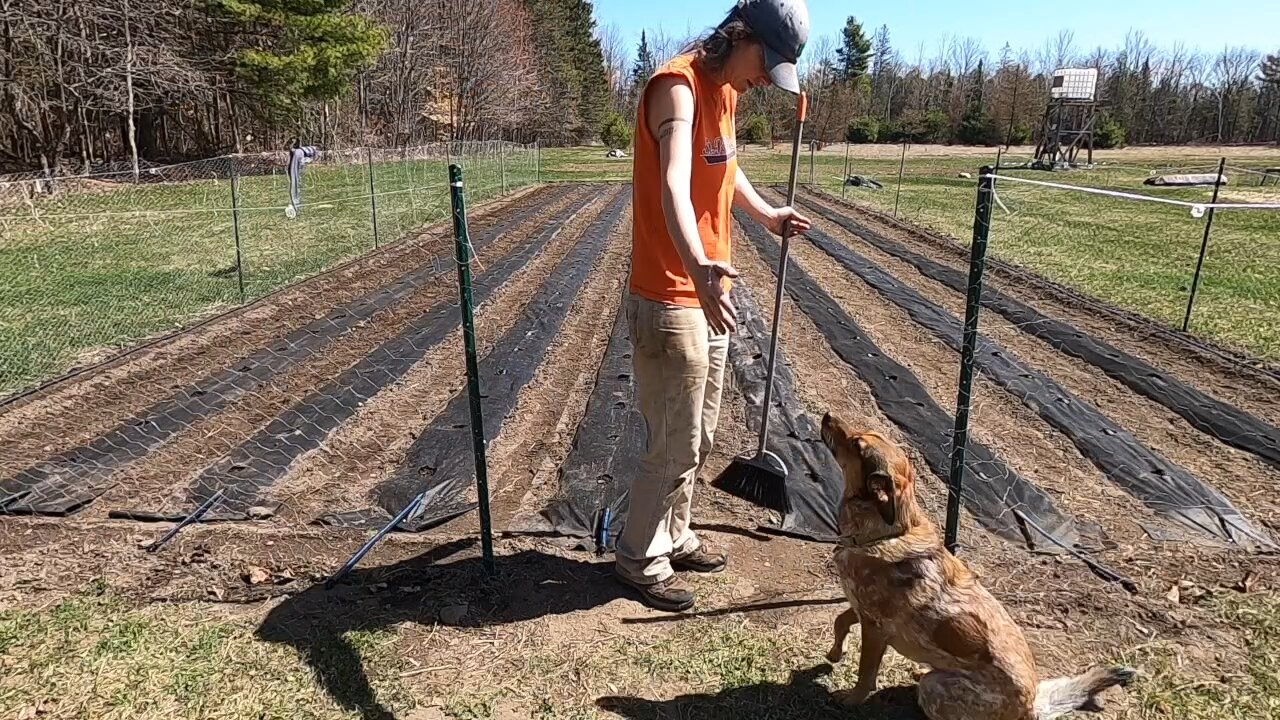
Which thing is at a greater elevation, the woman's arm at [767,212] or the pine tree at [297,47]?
the pine tree at [297,47]

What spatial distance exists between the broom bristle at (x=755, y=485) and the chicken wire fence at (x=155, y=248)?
14.8ft

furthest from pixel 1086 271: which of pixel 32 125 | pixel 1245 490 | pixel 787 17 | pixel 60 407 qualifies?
pixel 32 125

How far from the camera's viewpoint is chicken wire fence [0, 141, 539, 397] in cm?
593

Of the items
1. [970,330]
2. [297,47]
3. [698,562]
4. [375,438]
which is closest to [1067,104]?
[297,47]

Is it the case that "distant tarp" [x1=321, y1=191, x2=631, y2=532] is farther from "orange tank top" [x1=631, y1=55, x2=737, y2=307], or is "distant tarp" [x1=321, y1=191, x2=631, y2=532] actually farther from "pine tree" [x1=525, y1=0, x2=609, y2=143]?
"pine tree" [x1=525, y1=0, x2=609, y2=143]

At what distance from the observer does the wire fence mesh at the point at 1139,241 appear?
7023mm

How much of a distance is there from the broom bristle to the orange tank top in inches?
55.7

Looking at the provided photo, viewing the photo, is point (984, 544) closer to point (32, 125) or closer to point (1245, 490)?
point (1245, 490)

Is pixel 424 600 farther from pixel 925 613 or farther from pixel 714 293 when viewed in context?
pixel 925 613

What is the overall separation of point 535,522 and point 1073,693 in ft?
6.87

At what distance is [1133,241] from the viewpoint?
11.5 metres

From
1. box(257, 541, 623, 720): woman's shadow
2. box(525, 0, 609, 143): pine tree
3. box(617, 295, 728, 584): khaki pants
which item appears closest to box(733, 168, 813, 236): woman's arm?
box(617, 295, 728, 584): khaki pants

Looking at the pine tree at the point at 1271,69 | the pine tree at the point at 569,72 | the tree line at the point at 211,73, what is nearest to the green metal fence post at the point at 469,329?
the tree line at the point at 211,73

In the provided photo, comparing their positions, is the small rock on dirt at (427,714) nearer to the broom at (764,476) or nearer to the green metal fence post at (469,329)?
the green metal fence post at (469,329)
